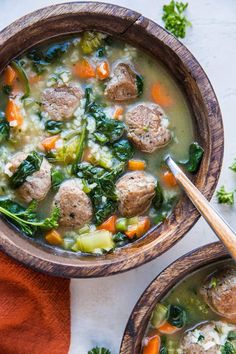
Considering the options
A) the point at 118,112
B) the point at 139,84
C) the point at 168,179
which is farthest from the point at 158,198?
the point at 139,84

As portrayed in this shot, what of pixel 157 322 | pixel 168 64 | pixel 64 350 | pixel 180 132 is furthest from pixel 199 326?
pixel 168 64

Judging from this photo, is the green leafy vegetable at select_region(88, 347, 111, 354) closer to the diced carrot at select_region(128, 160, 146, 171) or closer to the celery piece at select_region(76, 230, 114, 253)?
the celery piece at select_region(76, 230, 114, 253)

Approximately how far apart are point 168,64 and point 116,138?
1.74 feet

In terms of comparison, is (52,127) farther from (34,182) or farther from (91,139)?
(34,182)

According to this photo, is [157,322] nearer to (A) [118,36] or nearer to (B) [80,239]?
(B) [80,239]

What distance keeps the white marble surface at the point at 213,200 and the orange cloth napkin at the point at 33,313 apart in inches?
4.0

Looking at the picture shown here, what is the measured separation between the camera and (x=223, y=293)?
14.8ft

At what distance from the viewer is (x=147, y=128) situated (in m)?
4.54

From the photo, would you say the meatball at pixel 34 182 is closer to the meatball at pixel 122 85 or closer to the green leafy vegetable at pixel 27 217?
the green leafy vegetable at pixel 27 217

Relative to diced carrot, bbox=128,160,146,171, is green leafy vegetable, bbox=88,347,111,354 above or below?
below

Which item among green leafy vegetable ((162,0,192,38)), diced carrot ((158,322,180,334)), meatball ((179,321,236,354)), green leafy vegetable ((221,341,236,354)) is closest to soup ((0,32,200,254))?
green leafy vegetable ((162,0,192,38))

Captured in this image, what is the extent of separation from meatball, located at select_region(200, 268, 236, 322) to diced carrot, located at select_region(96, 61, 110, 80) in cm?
135

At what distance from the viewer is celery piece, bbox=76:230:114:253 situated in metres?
4.57

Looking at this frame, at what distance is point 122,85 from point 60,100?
1.23 feet
